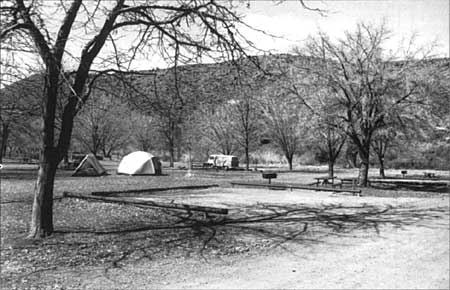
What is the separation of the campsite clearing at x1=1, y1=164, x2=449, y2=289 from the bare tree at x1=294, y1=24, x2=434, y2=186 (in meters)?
9.43

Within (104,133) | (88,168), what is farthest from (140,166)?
(104,133)

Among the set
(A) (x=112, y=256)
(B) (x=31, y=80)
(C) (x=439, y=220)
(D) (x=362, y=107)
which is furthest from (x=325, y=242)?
(D) (x=362, y=107)

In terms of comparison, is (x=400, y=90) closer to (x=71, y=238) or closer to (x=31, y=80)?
(x=71, y=238)

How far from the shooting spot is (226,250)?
776 cm

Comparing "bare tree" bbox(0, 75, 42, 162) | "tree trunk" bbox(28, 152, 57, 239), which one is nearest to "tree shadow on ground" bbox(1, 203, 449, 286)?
"tree trunk" bbox(28, 152, 57, 239)

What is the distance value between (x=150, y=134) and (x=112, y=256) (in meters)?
51.4

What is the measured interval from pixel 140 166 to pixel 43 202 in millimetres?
25016

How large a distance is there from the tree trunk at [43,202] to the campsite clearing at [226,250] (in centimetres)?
28

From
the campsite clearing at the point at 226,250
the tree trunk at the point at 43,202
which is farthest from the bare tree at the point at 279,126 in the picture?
the tree trunk at the point at 43,202

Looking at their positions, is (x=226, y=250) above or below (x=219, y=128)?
below

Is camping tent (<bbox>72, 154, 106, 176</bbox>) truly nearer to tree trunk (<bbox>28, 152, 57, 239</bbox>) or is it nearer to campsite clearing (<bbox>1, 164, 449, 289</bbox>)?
campsite clearing (<bbox>1, 164, 449, 289</bbox>)

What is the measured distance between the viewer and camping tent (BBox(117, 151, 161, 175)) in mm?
33406

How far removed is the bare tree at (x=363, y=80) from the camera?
2102 cm

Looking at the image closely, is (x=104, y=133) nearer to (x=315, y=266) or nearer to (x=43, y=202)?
(x=43, y=202)
